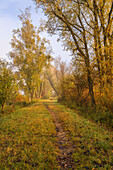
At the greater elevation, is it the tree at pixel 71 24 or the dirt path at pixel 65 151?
the tree at pixel 71 24

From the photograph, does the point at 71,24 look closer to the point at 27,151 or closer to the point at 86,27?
the point at 86,27

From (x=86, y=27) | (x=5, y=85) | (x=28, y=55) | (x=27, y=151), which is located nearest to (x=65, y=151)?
(x=27, y=151)

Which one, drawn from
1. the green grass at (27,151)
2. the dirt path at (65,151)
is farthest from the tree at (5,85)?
the dirt path at (65,151)

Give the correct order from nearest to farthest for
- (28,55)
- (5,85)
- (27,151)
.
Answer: (27,151)
(5,85)
(28,55)

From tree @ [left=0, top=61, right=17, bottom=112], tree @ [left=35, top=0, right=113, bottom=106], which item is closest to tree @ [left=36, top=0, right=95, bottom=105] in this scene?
tree @ [left=35, top=0, right=113, bottom=106]

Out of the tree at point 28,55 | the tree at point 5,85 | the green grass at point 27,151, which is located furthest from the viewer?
the tree at point 28,55

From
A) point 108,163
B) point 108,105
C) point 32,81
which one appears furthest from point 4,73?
point 32,81

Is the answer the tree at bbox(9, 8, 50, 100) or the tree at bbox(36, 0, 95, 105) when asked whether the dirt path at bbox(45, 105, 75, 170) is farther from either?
the tree at bbox(9, 8, 50, 100)

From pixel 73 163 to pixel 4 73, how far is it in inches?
377

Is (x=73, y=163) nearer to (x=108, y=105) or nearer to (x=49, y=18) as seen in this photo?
(x=108, y=105)

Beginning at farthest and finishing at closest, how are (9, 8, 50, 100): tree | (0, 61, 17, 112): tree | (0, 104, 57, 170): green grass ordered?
(9, 8, 50, 100): tree → (0, 61, 17, 112): tree → (0, 104, 57, 170): green grass

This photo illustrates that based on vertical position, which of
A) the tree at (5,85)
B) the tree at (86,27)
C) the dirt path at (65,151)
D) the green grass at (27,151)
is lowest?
the dirt path at (65,151)

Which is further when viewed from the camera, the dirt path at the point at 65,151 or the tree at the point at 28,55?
the tree at the point at 28,55

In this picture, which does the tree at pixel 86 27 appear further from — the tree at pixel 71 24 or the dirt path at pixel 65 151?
the dirt path at pixel 65 151
